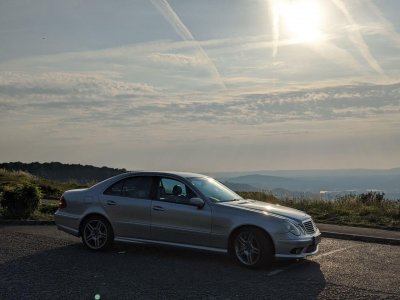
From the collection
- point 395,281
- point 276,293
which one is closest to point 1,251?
point 276,293

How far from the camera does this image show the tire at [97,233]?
10352 mm

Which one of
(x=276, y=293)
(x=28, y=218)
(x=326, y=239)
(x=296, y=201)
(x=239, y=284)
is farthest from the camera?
(x=296, y=201)

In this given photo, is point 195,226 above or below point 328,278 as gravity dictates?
above

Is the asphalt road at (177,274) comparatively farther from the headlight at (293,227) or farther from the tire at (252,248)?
the headlight at (293,227)

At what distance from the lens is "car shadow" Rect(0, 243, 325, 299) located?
24.1 ft

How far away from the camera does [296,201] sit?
69.3ft

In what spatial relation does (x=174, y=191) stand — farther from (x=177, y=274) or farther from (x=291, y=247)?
(x=291, y=247)

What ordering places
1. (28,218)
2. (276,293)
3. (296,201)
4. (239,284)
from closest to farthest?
1. (276,293)
2. (239,284)
3. (28,218)
4. (296,201)

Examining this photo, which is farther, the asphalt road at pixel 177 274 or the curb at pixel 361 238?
the curb at pixel 361 238

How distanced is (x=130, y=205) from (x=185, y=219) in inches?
46.9

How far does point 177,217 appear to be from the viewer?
9.69 m

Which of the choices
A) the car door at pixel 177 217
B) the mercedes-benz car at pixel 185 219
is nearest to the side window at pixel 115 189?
the mercedes-benz car at pixel 185 219

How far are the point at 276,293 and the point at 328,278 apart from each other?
1.32 m

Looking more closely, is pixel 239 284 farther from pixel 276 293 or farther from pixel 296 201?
pixel 296 201
